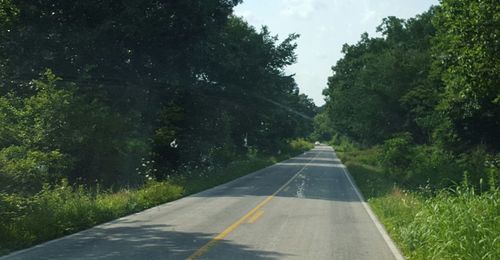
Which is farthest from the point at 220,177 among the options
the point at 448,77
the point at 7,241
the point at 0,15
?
the point at 7,241

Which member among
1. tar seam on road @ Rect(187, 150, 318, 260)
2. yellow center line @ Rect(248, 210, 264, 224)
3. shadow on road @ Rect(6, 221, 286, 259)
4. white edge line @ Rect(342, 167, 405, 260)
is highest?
shadow on road @ Rect(6, 221, 286, 259)

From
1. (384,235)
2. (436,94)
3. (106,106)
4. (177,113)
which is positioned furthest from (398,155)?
(384,235)

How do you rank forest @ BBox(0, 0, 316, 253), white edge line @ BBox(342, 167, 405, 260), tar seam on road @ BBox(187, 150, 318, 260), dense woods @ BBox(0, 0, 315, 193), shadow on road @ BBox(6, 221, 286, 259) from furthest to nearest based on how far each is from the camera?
1. dense woods @ BBox(0, 0, 315, 193)
2. forest @ BBox(0, 0, 316, 253)
3. white edge line @ BBox(342, 167, 405, 260)
4. tar seam on road @ BBox(187, 150, 318, 260)
5. shadow on road @ BBox(6, 221, 286, 259)

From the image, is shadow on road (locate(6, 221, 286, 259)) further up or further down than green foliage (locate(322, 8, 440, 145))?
further down

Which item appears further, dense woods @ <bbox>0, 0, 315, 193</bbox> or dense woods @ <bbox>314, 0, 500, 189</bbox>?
dense woods @ <bbox>0, 0, 315, 193</bbox>

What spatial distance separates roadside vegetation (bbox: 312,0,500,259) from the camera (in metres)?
9.68

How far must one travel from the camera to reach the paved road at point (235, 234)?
31.5 ft

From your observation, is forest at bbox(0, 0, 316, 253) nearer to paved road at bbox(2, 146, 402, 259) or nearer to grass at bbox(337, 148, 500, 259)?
paved road at bbox(2, 146, 402, 259)

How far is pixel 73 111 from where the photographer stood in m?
21.1

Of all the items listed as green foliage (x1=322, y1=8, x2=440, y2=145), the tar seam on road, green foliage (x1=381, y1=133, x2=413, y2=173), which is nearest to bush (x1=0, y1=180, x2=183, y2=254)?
the tar seam on road

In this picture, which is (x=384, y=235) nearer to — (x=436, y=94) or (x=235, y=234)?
(x=235, y=234)

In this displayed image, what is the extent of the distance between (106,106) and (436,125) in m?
20.9

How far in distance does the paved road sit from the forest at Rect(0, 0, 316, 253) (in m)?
1.22

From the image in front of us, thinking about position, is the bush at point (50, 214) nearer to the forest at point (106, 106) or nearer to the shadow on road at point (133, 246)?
the forest at point (106, 106)
